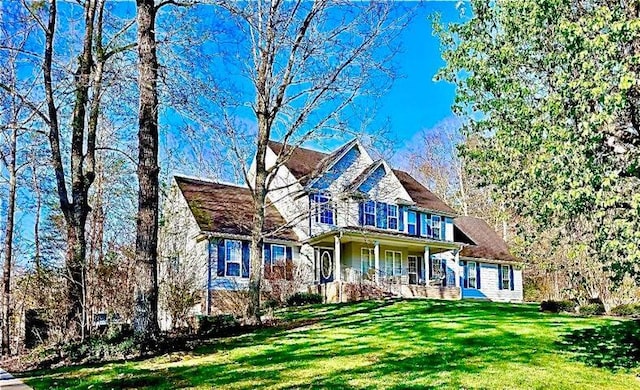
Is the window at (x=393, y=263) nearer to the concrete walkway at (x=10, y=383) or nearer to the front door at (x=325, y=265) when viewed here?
the front door at (x=325, y=265)

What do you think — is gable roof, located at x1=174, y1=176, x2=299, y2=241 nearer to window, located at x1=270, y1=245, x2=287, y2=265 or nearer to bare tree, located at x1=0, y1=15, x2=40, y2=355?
window, located at x1=270, y1=245, x2=287, y2=265

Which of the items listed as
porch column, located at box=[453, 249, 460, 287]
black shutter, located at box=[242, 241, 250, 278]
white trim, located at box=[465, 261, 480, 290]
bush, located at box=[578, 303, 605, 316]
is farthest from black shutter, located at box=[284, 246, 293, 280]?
white trim, located at box=[465, 261, 480, 290]

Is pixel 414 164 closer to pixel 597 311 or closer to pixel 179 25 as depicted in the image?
pixel 597 311

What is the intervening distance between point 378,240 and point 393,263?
3570mm

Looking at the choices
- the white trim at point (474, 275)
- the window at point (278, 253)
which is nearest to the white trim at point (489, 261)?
the white trim at point (474, 275)

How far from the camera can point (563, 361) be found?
10.0m

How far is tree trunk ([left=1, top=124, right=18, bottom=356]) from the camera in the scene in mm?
14305

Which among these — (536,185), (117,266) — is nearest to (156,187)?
(117,266)

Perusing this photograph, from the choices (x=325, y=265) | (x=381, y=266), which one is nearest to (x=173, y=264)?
(x=325, y=265)

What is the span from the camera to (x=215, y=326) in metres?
13.2

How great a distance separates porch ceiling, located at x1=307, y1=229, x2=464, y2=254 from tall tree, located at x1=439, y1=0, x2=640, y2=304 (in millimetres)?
12597

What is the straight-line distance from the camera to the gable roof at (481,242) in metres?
31.7

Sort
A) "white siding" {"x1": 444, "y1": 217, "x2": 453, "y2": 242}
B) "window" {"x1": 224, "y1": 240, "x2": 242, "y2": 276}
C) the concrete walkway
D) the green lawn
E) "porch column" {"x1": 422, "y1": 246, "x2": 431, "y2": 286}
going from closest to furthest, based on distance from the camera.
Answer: the concrete walkway
the green lawn
"window" {"x1": 224, "y1": 240, "x2": 242, "y2": 276}
"porch column" {"x1": 422, "y1": 246, "x2": 431, "y2": 286}
"white siding" {"x1": 444, "y1": 217, "x2": 453, "y2": 242}

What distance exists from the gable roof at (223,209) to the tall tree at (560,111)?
12.8m
